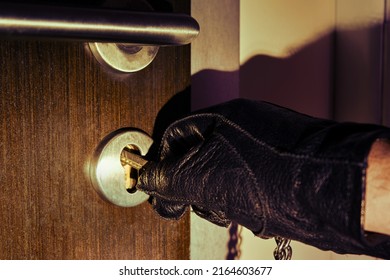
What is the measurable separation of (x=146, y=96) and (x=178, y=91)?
0.11 feet

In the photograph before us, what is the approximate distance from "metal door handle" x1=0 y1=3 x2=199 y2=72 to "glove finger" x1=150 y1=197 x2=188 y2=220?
0.12 m

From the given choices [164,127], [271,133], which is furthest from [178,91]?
[271,133]

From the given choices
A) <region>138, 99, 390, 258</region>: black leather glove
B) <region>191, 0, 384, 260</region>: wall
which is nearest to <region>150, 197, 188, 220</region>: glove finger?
<region>138, 99, 390, 258</region>: black leather glove

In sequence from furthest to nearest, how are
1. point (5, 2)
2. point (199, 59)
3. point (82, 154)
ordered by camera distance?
point (199, 59) → point (82, 154) → point (5, 2)

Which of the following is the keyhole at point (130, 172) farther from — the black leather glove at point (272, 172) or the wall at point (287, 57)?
the wall at point (287, 57)

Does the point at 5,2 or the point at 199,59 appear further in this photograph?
the point at 199,59

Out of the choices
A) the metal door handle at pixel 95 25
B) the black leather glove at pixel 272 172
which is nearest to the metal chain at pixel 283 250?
the black leather glove at pixel 272 172

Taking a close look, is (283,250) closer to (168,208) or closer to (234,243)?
(168,208)

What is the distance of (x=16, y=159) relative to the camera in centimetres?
34

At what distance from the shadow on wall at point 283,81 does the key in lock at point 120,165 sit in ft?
0.39

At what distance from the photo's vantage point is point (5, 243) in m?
0.34

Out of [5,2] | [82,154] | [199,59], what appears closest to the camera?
[5,2]

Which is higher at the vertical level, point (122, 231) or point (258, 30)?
point (258, 30)

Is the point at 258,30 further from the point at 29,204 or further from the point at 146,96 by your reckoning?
the point at 29,204
